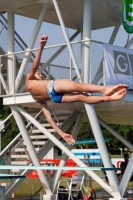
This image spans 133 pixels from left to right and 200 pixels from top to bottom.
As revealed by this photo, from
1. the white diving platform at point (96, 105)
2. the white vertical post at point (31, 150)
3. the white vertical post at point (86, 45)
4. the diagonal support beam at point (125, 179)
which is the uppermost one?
the white vertical post at point (86, 45)

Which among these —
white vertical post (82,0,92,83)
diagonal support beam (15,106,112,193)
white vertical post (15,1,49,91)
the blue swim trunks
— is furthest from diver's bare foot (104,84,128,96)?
white vertical post (15,1,49,91)

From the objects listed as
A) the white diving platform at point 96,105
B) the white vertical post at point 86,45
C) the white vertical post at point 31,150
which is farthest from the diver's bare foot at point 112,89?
the white vertical post at point 31,150

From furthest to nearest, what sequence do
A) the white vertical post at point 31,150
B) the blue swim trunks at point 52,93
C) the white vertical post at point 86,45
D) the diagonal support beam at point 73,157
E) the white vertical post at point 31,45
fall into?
the white vertical post at point 31,150, the white vertical post at point 31,45, the diagonal support beam at point 73,157, the white vertical post at point 86,45, the blue swim trunks at point 52,93

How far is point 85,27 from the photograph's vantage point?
19.0m

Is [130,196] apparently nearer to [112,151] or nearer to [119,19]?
[119,19]

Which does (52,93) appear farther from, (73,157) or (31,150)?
(31,150)

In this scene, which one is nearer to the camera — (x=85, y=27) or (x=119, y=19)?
(x=85, y=27)

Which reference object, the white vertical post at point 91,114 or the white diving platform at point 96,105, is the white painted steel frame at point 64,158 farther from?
the white vertical post at point 91,114

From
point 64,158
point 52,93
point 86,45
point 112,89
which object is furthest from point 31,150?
point 112,89

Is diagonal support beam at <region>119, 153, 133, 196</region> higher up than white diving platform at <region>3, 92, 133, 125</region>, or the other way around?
white diving platform at <region>3, 92, 133, 125</region>

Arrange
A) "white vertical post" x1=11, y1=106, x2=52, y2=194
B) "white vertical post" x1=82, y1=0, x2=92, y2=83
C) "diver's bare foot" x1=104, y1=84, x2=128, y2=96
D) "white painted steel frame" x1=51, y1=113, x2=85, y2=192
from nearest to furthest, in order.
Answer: "diver's bare foot" x1=104, y1=84, x2=128, y2=96, "white vertical post" x1=82, y1=0, x2=92, y2=83, "white vertical post" x1=11, y1=106, x2=52, y2=194, "white painted steel frame" x1=51, y1=113, x2=85, y2=192

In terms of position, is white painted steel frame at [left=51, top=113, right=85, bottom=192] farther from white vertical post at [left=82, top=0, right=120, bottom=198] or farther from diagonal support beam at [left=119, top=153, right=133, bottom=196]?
white vertical post at [left=82, top=0, right=120, bottom=198]

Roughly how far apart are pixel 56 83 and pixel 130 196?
13.5 meters

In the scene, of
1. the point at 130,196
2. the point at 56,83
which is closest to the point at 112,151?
the point at 130,196
